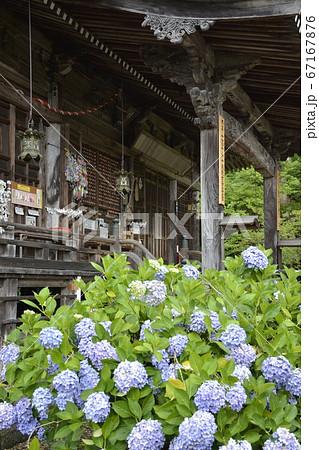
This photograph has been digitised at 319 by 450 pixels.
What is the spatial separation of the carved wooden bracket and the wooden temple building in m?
0.02

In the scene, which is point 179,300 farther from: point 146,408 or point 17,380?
point 17,380

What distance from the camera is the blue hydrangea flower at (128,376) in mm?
1692

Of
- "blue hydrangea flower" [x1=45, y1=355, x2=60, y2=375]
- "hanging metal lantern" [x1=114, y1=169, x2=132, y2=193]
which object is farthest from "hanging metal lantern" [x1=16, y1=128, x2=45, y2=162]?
"blue hydrangea flower" [x1=45, y1=355, x2=60, y2=375]

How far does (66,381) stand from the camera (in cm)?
176

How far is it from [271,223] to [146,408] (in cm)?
858

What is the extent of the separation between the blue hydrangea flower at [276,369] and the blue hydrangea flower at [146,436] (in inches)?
16.9

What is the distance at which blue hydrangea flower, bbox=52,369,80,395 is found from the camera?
5.76 feet

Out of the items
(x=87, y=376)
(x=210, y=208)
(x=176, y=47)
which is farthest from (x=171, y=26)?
(x=87, y=376)

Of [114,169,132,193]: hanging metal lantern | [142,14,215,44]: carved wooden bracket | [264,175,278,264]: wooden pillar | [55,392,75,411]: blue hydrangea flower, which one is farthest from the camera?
[264,175,278,264]: wooden pillar

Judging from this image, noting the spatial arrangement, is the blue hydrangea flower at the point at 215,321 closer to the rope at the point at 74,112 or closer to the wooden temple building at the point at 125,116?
the wooden temple building at the point at 125,116

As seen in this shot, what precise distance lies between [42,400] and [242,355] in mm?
777

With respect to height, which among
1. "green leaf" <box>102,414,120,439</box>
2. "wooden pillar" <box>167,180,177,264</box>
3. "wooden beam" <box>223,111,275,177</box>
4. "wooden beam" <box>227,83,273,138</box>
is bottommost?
"green leaf" <box>102,414,120,439</box>

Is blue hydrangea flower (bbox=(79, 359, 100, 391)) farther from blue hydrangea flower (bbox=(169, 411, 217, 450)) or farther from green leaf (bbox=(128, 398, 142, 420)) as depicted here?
blue hydrangea flower (bbox=(169, 411, 217, 450))

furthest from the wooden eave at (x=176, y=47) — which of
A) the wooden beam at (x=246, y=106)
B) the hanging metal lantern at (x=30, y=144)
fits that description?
the hanging metal lantern at (x=30, y=144)
